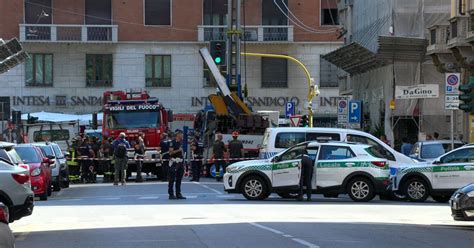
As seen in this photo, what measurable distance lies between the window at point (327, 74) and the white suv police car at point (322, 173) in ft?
114

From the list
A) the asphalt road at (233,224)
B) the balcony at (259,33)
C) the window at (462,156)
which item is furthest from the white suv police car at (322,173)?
the balcony at (259,33)

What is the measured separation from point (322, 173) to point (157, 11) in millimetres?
35794


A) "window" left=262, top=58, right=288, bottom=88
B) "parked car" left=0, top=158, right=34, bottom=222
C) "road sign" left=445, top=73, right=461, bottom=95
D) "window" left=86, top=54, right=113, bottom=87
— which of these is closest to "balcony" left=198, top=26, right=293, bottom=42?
"window" left=262, top=58, right=288, bottom=88

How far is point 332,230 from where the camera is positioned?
1561cm

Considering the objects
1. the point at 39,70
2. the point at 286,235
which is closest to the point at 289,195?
the point at 286,235

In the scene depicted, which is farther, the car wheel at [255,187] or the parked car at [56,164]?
the parked car at [56,164]

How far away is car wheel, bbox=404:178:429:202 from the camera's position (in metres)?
23.5

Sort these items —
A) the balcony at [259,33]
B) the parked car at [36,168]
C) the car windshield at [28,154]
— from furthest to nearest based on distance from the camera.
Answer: the balcony at [259,33]
the car windshield at [28,154]
the parked car at [36,168]

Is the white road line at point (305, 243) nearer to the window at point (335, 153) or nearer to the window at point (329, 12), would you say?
the window at point (335, 153)

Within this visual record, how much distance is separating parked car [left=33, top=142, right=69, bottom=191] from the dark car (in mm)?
14163

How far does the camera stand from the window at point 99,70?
56.7 metres

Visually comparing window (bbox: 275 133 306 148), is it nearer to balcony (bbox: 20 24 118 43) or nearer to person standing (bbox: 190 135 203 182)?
person standing (bbox: 190 135 203 182)

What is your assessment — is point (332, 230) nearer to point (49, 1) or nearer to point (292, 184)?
point (292, 184)

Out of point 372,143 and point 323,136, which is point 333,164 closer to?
point 372,143
